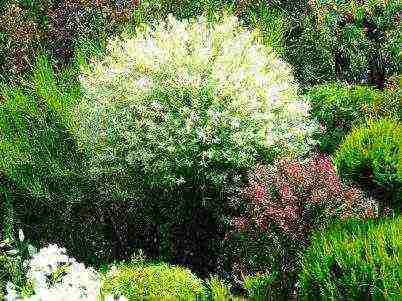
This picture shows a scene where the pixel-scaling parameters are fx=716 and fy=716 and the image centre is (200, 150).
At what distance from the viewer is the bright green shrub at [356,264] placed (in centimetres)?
369

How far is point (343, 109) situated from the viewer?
709 centimetres

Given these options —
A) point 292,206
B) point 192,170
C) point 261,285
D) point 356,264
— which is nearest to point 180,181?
point 192,170

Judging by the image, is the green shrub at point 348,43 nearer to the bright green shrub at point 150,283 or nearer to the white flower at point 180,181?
the white flower at point 180,181

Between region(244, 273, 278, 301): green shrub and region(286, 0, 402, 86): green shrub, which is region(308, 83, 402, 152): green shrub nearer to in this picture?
region(286, 0, 402, 86): green shrub

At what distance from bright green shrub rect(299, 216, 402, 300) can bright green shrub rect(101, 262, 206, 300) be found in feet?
2.96

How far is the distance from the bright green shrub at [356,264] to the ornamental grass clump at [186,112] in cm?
199

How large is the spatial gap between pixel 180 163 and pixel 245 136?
23.0 inches

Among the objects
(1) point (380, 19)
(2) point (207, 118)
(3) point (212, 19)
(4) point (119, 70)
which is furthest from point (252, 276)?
(1) point (380, 19)

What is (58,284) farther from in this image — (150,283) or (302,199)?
(302,199)

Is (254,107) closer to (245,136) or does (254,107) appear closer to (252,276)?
(245,136)

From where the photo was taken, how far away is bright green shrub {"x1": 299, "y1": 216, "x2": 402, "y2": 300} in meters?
3.69

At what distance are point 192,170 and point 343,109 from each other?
74.1 inches

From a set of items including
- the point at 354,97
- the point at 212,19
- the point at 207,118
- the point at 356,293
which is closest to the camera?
the point at 356,293

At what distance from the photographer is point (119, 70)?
6.09m
